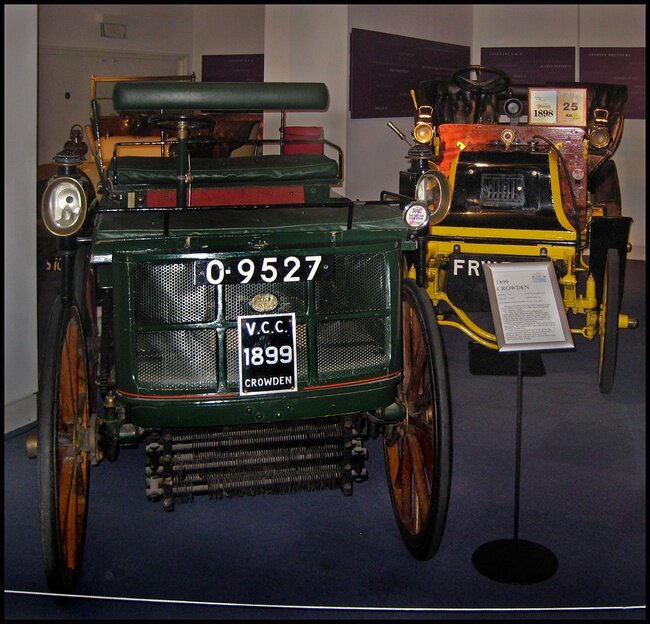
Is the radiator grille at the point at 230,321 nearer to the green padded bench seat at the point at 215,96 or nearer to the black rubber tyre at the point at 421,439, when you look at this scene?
the black rubber tyre at the point at 421,439

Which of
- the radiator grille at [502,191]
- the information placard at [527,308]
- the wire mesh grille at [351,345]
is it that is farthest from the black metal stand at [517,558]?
the radiator grille at [502,191]

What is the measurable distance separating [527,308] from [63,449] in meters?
1.64

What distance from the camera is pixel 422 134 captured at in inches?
239

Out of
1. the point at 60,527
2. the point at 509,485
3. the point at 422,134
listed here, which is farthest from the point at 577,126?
the point at 60,527

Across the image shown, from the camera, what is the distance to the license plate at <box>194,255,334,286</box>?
2943 mm

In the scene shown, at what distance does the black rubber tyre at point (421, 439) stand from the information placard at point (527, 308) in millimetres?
233

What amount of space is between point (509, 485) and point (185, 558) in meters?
1.42

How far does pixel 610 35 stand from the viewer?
972 cm

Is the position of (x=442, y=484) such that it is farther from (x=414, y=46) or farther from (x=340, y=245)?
(x=414, y=46)

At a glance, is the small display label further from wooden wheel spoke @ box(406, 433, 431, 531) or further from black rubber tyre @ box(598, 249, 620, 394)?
wooden wheel spoke @ box(406, 433, 431, 531)

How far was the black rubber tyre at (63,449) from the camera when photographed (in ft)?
9.36

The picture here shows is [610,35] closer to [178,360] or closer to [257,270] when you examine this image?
[257,270]

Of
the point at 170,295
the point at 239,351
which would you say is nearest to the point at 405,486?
the point at 239,351

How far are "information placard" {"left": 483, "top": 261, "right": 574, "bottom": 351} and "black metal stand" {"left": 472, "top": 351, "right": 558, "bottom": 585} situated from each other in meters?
0.09
